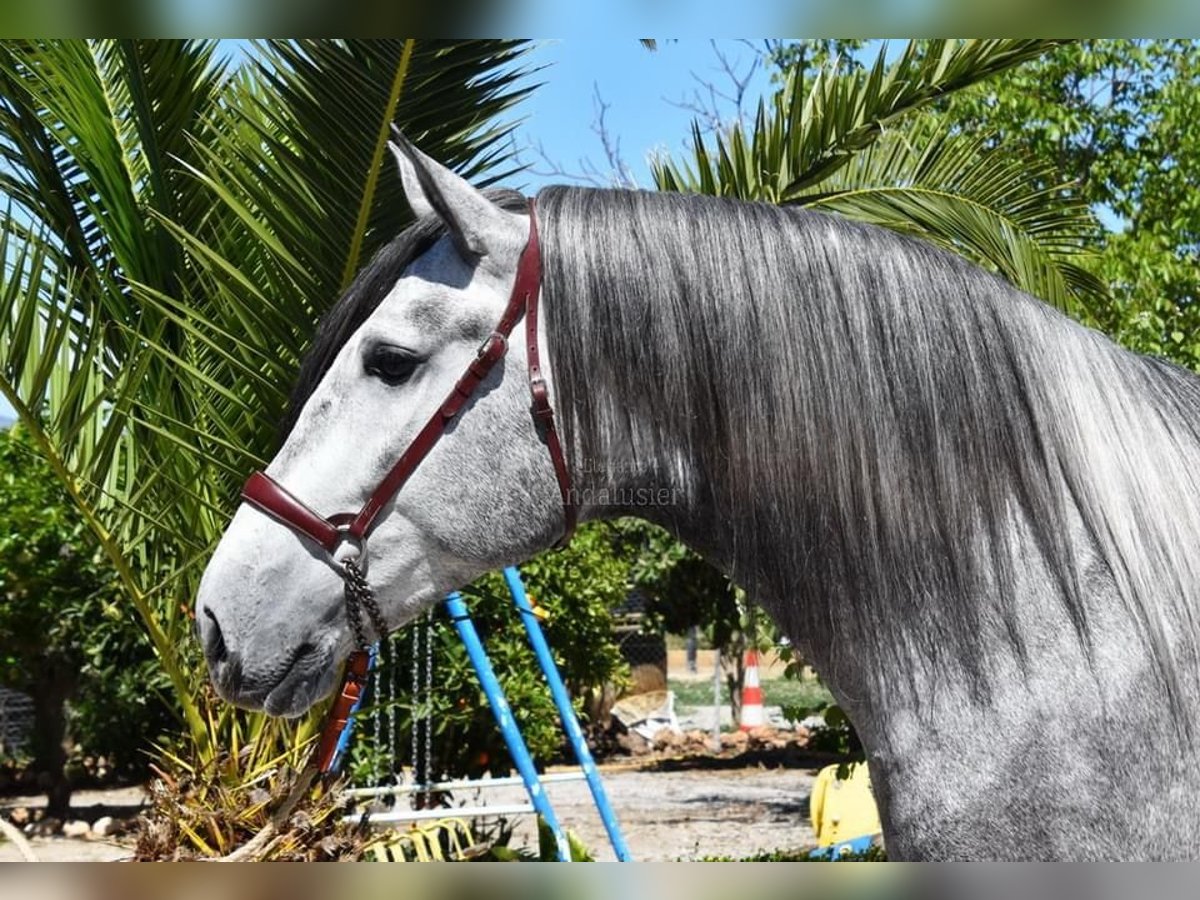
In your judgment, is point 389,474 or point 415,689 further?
point 415,689

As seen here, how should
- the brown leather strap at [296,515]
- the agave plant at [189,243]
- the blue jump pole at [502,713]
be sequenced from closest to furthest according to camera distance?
the brown leather strap at [296,515], the agave plant at [189,243], the blue jump pole at [502,713]

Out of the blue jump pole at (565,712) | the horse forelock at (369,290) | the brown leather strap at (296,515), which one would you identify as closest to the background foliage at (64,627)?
the blue jump pole at (565,712)

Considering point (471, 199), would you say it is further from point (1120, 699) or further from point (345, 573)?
point (1120, 699)

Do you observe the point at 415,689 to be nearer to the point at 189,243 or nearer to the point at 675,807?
the point at 189,243

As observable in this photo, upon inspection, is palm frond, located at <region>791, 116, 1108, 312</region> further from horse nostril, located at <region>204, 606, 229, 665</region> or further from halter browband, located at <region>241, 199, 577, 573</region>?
horse nostril, located at <region>204, 606, 229, 665</region>

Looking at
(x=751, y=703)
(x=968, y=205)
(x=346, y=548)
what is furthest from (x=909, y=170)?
(x=751, y=703)

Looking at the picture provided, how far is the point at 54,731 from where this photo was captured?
9.16m

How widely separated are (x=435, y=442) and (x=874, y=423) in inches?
25.1

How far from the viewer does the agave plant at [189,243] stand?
317 cm

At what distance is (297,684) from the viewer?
5.42ft

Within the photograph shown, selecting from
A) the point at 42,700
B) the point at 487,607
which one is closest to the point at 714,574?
the point at 487,607

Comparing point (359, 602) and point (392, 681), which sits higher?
point (359, 602)

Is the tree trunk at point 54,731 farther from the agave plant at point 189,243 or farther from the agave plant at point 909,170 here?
the agave plant at point 909,170

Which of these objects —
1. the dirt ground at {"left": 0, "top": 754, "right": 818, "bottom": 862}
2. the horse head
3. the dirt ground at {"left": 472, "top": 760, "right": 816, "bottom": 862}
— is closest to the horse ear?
the horse head
